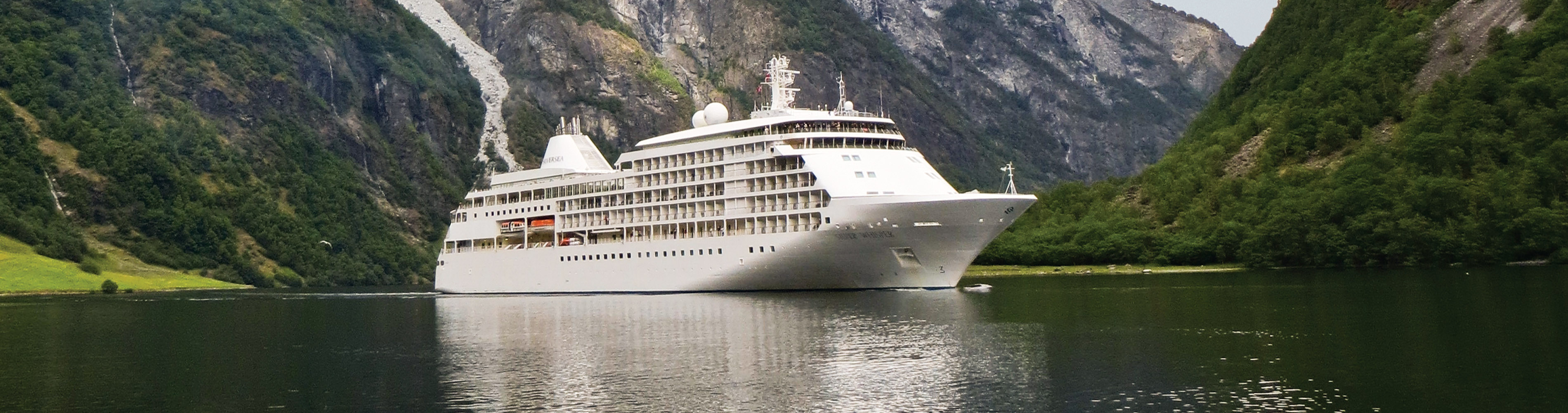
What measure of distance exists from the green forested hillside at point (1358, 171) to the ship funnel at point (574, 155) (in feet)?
167

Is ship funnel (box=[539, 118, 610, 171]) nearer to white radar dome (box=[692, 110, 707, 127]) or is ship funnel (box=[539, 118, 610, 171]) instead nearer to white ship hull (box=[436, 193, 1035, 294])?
white radar dome (box=[692, 110, 707, 127])

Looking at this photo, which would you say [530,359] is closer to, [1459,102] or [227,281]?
[1459,102]

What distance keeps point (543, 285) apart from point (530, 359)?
55.7 meters

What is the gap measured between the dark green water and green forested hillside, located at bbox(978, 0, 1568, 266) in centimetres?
3107

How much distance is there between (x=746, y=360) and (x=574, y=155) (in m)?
63.1

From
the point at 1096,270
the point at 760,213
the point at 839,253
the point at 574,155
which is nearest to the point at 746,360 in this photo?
the point at 839,253

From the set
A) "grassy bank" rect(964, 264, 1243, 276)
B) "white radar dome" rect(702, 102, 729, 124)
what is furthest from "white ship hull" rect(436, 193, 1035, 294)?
"grassy bank" rect(964, 264, 1243, 276)

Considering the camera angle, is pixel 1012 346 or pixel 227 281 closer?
pixel 1012 346

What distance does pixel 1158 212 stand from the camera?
479 ft

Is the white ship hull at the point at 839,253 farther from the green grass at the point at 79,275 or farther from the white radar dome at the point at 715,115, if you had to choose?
the green grass at the point at 79,275

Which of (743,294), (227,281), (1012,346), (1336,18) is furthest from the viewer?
(227,281)

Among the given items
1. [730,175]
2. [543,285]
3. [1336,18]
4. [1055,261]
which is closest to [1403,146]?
[1055,261]

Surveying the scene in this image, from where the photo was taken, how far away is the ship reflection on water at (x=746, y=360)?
121 feet

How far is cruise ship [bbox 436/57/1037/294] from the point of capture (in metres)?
81.5
